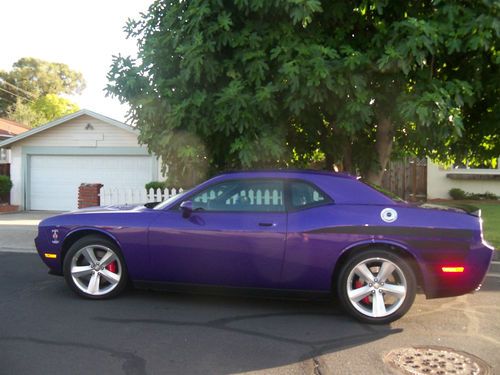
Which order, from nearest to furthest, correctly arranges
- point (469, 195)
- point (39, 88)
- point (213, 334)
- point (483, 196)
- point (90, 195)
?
point (213, 334) < point (90, 195) < point (483, 196) < point (469, 195) < point (39, 88)

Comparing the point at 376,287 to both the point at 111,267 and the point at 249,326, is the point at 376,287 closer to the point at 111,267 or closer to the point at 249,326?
the point at 249,326

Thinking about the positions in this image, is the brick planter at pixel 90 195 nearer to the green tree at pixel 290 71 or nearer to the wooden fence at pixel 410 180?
the green tree at pixel 290 71

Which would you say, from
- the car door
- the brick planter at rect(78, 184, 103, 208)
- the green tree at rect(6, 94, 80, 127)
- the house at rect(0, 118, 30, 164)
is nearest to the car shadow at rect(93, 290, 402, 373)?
the car door

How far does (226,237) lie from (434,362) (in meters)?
2.20

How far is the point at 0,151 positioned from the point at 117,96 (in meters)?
15.0

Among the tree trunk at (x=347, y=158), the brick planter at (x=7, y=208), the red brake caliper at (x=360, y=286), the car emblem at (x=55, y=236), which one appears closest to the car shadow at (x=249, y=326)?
the red brake caliper at (x=360, y=286)

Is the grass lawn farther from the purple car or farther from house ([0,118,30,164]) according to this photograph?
house ([0,118,30,164])

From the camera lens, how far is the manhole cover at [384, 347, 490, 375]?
3738mm

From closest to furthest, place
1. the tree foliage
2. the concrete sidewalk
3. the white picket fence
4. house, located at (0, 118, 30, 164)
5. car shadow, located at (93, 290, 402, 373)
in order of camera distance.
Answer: car shadow, located at (93, 290, 402, 373)
the concrete sidewalk
the white picket fence
house, located at (0, 118, 30, 164)
the tree foliage

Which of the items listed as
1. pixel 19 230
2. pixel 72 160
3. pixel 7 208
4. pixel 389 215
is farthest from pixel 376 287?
pixel 7 208

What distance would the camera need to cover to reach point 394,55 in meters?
6.04

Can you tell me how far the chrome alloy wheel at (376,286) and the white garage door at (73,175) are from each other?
465 inches

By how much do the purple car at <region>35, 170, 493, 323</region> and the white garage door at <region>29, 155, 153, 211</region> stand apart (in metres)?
10.5

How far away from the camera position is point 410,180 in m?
19.1
